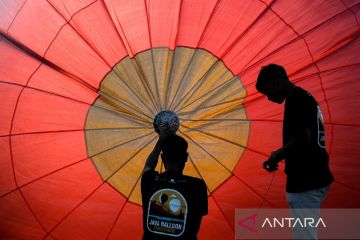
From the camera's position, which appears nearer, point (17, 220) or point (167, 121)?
point (167, 121)

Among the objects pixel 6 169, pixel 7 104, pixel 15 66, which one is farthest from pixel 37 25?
pixel 6 169

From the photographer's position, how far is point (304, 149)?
2.92 metres

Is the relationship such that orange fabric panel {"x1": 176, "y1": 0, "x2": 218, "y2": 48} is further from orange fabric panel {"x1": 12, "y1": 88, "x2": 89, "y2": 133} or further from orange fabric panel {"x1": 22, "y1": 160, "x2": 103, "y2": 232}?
orange fabric panel {"x1": 22, "y1": 160, "x2": 103, "y2": 232}

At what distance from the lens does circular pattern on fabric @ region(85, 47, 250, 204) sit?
4238 mm

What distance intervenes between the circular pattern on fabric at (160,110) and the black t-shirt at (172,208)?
1.56 metres

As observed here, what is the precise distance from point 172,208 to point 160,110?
64.9 inches

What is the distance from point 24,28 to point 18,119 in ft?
2.50

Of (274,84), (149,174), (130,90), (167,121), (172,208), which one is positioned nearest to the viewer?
(172,208)

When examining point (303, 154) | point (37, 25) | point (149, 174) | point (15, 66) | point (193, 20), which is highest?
point (193, 20)

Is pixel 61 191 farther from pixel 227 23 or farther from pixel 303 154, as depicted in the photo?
pixel 303 154

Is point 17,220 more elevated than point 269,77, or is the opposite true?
point 269,77

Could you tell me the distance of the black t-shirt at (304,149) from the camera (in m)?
2.88

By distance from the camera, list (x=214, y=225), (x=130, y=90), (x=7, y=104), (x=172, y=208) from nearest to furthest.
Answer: (x=172, y=208) < (x=130, y=90) < (x=7, y=104) < (x=214, y=225)

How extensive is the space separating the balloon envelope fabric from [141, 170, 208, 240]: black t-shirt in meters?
1.57
